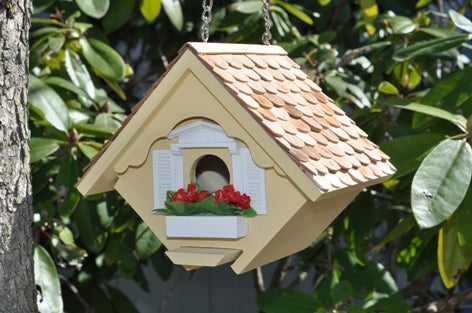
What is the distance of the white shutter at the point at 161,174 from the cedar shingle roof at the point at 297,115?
9 centimetres

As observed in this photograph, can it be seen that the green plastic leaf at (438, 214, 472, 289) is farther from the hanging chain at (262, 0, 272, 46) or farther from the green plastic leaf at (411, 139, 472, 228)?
the hanging chain at (262, 0, 272, 46)

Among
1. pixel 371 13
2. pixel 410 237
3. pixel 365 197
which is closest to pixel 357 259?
pixel 365 197

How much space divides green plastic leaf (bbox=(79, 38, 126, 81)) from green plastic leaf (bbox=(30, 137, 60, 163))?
30 cm

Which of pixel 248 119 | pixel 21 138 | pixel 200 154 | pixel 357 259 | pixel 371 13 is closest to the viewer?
pixel 248 119

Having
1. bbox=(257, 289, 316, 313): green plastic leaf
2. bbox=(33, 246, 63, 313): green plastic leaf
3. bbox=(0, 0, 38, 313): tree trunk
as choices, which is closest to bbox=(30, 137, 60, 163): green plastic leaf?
bbox=(33, 246, 63, 313): green plastic leaf

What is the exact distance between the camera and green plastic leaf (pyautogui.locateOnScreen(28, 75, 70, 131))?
214 cm

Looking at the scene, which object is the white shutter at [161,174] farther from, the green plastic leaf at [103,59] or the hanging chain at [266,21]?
the green plastic leaf at [103,59]

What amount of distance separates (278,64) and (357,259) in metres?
0.91

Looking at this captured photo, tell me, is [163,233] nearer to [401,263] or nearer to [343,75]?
[343,75]

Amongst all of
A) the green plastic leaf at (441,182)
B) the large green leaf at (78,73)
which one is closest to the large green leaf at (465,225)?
Result: the green plastic leaf at (441,182)

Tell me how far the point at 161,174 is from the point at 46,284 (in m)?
0.76

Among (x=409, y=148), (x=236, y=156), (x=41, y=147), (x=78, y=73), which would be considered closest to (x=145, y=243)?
(x=41, y=147)

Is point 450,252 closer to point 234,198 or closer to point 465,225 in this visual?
point 465,225

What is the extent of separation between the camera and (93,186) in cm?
163
